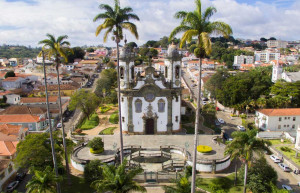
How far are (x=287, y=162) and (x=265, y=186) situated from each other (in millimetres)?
11985

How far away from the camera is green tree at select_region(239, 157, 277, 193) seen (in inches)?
869

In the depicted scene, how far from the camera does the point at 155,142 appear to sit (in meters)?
34.5

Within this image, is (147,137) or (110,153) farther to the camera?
(147,137)

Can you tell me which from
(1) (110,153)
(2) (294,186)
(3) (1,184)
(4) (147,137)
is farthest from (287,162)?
(3) (1,184)

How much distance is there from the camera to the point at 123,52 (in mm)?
36688

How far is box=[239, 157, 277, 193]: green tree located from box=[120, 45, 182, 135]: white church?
16.3 m

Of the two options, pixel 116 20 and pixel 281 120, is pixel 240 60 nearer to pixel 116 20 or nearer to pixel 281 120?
pixel 281 120

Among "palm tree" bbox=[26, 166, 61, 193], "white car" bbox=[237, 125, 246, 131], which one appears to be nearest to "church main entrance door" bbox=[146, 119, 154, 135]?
"white car" bbox=[237, 125, 246, 131]

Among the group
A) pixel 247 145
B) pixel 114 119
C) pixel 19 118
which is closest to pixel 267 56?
pixel 114 119

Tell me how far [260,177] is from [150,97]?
64.4 ft

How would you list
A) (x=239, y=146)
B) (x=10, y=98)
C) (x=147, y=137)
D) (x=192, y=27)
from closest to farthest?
(x=192, y=27) < (x=239, y=146) < (x=147, y=137) < (x=10, y=98)

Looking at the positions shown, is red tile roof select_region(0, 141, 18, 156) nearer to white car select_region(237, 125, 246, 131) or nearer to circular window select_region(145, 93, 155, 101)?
circular window select_region(145, 93, 155, 101)

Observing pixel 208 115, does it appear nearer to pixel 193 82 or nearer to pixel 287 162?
pixel 287 162

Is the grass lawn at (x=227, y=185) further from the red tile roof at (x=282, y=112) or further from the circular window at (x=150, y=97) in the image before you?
the red tile roof at (x=282, y=112)
